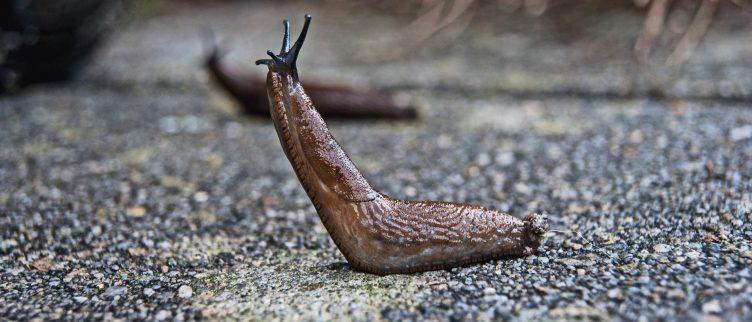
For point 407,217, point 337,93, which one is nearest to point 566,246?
point 407,217

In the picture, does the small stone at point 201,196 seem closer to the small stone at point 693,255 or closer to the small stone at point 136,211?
the small stone at point 136,211

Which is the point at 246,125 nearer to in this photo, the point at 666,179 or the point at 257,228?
the point at 257,228

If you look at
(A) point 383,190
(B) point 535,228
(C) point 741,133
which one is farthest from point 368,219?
(C) point 741,133

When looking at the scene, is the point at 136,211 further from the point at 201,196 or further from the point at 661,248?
the point at 661,248

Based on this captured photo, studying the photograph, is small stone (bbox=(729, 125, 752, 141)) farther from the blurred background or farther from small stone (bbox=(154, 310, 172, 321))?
small stone (bbox=(154, 310, 172, 321))

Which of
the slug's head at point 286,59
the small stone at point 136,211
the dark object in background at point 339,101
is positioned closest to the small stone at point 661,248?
the slug's head at point 286,59
